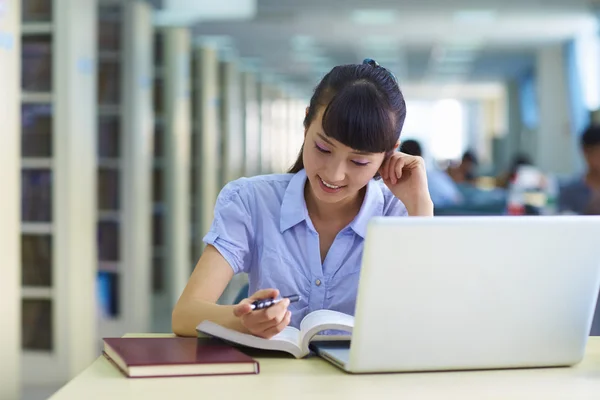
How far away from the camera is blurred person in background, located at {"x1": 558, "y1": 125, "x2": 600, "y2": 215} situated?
557 cm

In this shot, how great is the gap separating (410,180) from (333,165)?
30cm

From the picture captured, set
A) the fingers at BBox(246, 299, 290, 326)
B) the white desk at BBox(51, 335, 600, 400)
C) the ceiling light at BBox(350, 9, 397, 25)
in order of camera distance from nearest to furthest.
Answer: the white desk at BBox(51, 335, 600, 400)
the fingers at BBox(246, 299, 290, 326)
the ceiling light at BBox(350, 9, 397, 25)

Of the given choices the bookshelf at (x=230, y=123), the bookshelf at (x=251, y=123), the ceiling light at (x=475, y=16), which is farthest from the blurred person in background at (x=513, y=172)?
the bookshelf at (x=251, y=123)

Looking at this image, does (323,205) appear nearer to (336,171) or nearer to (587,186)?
(336,171)

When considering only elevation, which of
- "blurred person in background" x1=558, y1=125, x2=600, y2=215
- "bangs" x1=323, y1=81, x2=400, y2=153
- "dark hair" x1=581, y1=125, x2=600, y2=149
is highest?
"bangs" x1=323, y1=81, x2=400, y2=153

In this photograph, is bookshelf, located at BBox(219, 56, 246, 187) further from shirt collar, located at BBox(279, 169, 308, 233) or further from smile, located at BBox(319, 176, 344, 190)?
smile, located at BBox(319, 176, 344, 190)

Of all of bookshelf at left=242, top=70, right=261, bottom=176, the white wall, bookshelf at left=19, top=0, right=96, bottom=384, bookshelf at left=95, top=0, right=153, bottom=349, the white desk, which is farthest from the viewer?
the white wall

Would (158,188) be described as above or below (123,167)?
below

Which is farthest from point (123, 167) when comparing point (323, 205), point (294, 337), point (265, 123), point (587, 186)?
point (265, 123)

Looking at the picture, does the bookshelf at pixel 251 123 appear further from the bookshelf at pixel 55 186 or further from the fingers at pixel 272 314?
the fingers at pixel 272 314

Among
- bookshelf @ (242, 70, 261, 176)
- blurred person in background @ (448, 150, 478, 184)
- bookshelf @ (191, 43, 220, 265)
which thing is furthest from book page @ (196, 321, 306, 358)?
bookshelf @ (242, 70, 261, 176)

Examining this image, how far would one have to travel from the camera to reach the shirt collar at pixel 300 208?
90.8 inches

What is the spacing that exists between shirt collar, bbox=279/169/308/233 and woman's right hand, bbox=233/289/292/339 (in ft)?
1.71

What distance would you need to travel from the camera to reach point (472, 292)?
159 centimetres
